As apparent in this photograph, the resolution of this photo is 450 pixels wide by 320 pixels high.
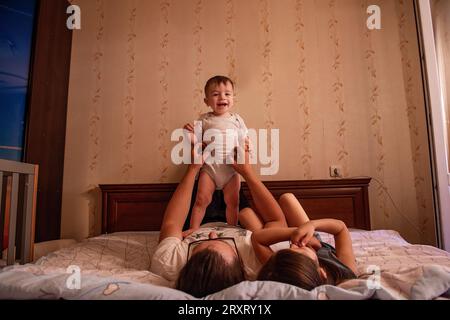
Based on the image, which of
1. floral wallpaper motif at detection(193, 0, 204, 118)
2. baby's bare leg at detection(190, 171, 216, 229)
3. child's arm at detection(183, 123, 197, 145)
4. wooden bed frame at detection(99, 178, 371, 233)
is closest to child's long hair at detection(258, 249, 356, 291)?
baby's bare leg at detection(190, 171, 216, 229)

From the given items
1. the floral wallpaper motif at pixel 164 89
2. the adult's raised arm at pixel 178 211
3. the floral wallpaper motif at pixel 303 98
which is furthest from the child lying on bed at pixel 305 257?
the floral wallpaper motif at pixel 164 89

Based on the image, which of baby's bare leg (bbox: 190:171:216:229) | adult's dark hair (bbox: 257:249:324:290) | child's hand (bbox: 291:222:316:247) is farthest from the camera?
baby's bare leg (bbox: 190:171:216:229)

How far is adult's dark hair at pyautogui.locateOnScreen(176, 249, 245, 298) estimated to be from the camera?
34.1 inches

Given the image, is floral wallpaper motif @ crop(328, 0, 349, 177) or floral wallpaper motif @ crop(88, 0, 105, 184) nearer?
floral wallpaper motif @ crop(328, 0, 349, 177)

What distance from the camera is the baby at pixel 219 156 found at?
1.72 metres

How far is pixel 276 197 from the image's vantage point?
2.17 metres

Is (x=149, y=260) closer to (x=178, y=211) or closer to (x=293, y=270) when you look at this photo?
(x=178, y=211)

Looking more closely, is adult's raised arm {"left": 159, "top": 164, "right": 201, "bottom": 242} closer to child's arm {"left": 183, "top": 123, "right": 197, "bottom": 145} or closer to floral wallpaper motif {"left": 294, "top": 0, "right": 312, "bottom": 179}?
child's arm {"left": 183, "top": 123, "right": 197, "bottom": 145}

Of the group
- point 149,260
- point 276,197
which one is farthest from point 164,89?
point 149,260

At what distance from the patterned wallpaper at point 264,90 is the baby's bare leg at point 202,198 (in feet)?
2.25

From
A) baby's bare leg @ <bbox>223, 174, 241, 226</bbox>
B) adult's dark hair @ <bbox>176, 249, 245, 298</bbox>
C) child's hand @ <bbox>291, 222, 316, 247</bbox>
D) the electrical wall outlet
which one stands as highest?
the electrical wall outlet

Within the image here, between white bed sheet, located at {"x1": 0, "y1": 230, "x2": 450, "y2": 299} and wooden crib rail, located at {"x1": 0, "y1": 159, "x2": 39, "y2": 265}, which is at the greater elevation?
wooden crib rail, located at {"x1": 0, "y1": 159, "x2": 39, "y2": 265}

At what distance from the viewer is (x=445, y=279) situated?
74cm
